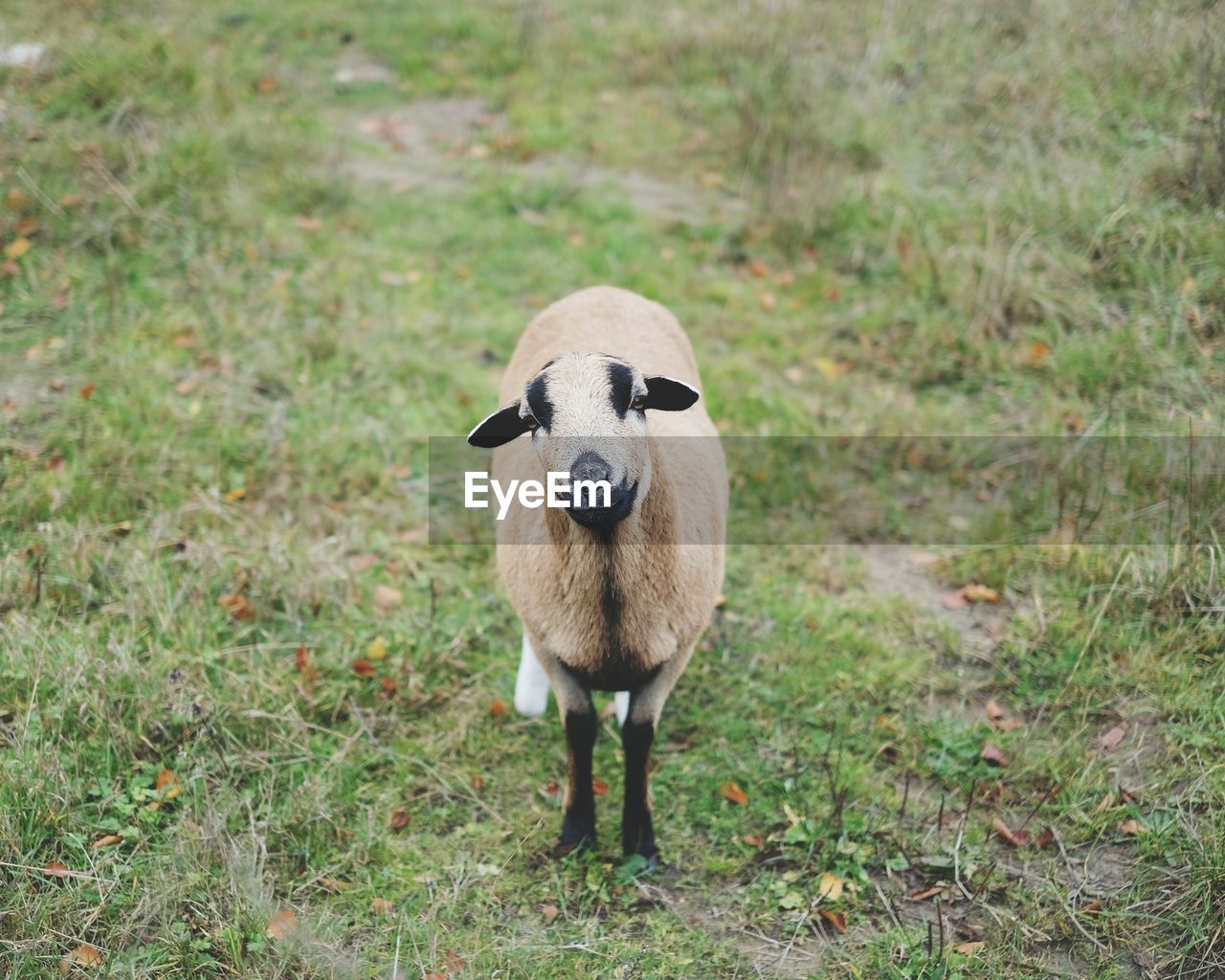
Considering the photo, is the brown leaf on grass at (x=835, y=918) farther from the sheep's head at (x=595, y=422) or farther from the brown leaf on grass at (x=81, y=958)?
the brown leaf on grass at (x=81, y=958)

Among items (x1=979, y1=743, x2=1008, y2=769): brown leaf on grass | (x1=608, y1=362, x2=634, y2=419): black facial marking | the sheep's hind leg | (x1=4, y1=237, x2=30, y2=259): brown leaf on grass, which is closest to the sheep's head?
(x1=608, y1=362, x2=634, y2=419): black facial marking

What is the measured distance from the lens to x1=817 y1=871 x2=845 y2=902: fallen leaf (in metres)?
3.67

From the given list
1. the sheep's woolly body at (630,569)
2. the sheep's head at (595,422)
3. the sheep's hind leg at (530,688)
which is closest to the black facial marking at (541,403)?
the sheep's head at (595,422)

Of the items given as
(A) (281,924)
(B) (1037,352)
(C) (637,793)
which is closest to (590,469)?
(C) (637,793)

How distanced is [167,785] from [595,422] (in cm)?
219

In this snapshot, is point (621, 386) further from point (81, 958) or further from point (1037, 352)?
point (1037, 352)

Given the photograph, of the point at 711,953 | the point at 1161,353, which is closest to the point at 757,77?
the point at 1161,353

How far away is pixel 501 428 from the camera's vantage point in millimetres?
3367

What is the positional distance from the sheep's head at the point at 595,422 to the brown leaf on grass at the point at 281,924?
64.6 inches

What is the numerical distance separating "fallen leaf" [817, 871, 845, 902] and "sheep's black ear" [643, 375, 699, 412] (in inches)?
71.3

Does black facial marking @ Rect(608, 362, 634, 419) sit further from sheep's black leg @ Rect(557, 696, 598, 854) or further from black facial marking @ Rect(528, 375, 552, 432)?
sheep's black leg @ Rect(557, 696, 598, 854)

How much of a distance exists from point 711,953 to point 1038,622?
225 centimetres

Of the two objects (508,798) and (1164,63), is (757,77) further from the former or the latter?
(508,798)

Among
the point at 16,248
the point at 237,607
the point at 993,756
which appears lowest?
the point at 993,756
